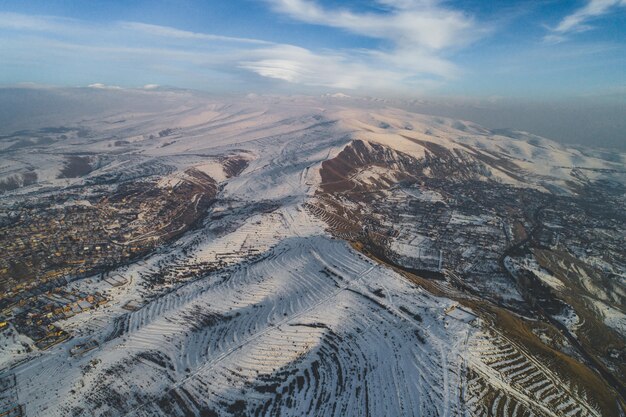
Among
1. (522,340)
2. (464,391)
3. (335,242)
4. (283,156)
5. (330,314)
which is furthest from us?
(283,156)

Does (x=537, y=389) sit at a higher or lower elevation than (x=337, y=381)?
higher

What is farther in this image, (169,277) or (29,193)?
(29,193)

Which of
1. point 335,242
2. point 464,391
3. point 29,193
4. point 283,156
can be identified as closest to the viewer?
point 464,391

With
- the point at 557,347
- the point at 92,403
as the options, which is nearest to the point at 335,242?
the point at 557,347

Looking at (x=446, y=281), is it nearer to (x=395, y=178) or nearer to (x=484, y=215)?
(x=484, y=215)

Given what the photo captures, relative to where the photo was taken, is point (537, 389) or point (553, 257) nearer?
point (537, 389)

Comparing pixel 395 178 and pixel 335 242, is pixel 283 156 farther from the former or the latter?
pixel 335 242

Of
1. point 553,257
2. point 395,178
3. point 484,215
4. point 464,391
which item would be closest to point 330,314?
point 464,391

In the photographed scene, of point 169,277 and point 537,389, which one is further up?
point 537,389

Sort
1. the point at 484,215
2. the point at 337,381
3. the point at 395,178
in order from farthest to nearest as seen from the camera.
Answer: the point at 395,178
the point at 484,215
the point at 337,381
